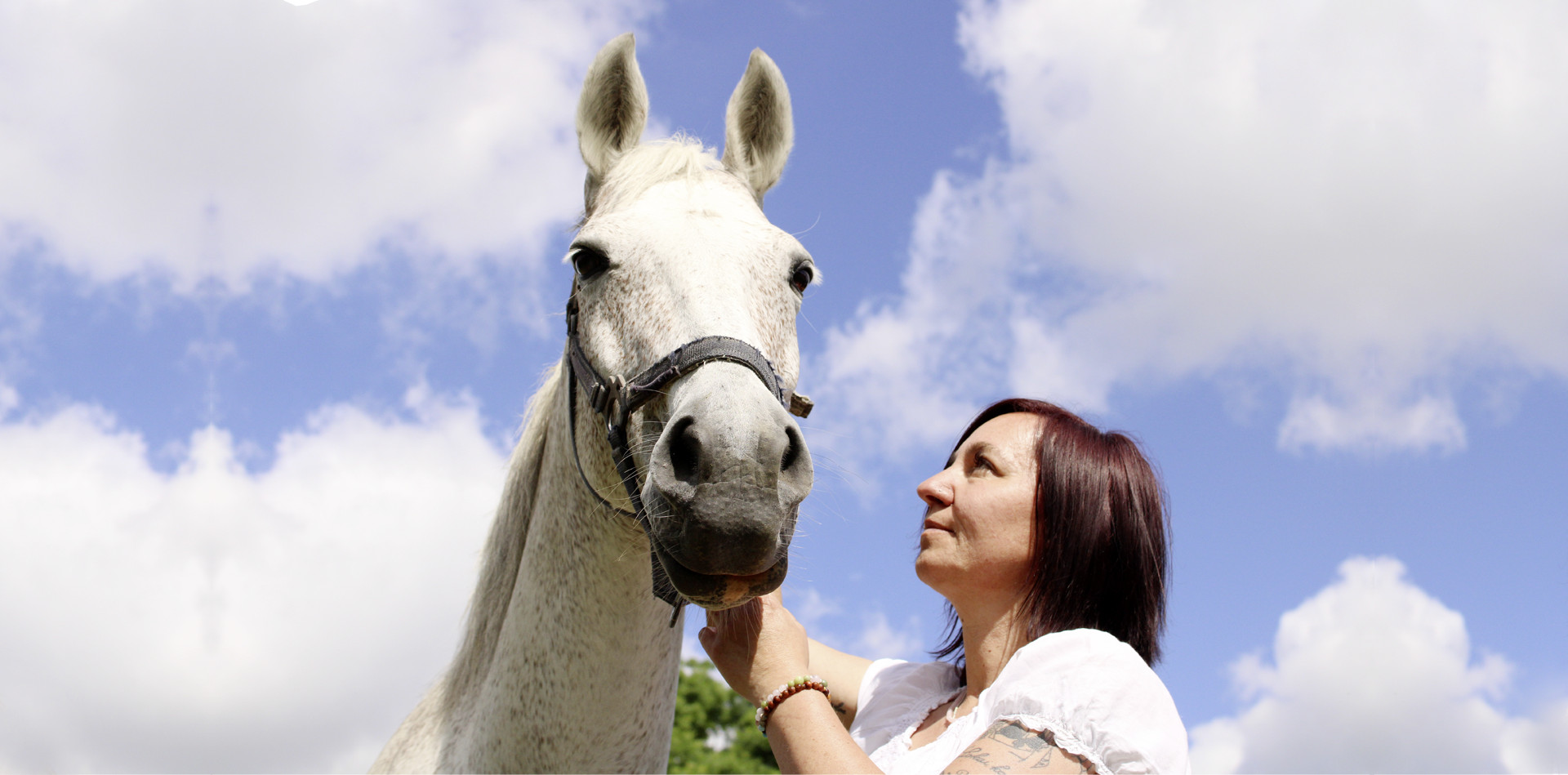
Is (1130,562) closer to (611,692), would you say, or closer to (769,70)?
(611,692)

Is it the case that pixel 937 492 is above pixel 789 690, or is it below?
above

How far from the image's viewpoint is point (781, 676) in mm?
2537

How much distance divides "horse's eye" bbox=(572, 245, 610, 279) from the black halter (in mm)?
276

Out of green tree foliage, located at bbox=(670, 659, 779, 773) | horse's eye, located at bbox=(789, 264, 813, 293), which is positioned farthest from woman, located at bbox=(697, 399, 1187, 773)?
green tree foliage, located at bbox=(670, 659, 779, 773)

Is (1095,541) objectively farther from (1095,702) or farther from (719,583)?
(719,583)

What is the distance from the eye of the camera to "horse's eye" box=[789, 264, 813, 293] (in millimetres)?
2963

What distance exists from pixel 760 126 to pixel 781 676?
2.10m

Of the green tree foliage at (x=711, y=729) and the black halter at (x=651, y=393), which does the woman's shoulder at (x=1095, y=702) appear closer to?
the black halter at (x=651, y=393)

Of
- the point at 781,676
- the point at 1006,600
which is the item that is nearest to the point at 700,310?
the point at 781,676

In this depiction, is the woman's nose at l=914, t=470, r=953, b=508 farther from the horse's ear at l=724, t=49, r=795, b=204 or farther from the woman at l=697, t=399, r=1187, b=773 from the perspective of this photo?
the horse's ear at l=724, t=49, r=795, b=204

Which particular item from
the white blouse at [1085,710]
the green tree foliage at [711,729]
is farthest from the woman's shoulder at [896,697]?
the green tree foliage at [711,729]

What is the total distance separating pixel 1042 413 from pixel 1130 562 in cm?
53

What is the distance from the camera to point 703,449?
2.14m

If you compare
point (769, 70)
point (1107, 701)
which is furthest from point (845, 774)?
point (769, 70)
